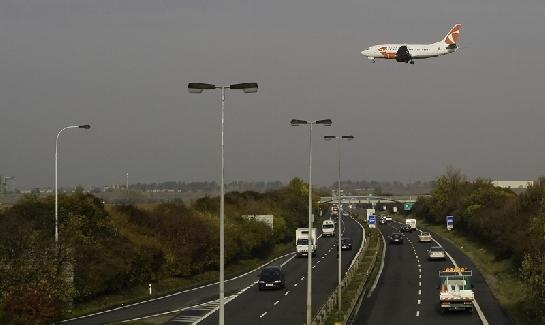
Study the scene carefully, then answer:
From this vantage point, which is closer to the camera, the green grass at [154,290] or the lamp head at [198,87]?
the lamp head at [198,87]

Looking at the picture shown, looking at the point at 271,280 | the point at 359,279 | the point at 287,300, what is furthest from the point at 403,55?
the point at 287,300

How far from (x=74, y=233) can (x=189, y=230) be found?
20.1 meters

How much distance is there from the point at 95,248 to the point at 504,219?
44.6 meters

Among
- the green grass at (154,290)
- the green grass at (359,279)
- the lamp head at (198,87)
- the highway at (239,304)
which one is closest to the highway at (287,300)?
the highway at (239,304)

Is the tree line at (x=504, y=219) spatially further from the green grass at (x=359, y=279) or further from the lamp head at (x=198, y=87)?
the lamp head at (x=198, y=87)

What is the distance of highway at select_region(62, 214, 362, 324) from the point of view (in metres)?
46.0

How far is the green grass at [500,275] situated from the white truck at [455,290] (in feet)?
8.48

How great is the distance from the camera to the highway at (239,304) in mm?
45969

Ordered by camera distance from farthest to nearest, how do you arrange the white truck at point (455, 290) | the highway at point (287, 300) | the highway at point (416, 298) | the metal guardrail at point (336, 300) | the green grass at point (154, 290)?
the green grass at point (154, 290) < the white truck at point (455, 290) < the highway at point (287, 300) < the highway at point (416, 298) < the metal guardrail at point (336, 300)

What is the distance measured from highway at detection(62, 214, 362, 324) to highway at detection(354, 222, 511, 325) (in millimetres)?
3403

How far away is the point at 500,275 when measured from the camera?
7025 centimetres

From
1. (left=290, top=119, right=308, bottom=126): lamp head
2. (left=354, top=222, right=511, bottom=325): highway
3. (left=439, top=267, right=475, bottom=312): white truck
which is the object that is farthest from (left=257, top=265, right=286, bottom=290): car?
(left=290, top=119, right=308, bottom=126): lamp head

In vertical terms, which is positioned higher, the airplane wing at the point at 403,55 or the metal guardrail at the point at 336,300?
the airplane wing at the point at 403,55

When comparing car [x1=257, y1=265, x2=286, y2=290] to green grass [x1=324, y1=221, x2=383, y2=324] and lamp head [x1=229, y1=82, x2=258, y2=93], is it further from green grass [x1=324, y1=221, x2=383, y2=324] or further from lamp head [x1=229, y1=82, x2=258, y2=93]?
lamp head [x1=229, y1=82, x2=258, y2=93]
